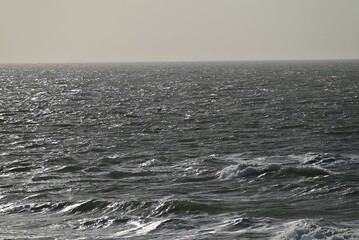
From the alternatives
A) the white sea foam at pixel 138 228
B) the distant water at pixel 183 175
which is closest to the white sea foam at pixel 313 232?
the distant water at pixel 183 175

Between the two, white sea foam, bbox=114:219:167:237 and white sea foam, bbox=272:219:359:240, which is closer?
white sea foam, bbox=272:219:359:240

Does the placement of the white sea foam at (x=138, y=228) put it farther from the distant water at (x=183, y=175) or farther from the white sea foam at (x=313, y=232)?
the white sea foam at (x=313, y=232)

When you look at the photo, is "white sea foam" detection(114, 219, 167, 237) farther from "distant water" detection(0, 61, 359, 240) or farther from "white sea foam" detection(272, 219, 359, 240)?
"white sea foam" detection(272, 219, 359, 240)

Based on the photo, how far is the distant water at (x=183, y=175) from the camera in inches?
1196

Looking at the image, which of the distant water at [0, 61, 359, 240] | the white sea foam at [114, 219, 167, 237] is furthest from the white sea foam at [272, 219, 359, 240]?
the white sea foam at [114, 219, 167, 237]

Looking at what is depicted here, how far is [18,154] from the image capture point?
50062mm

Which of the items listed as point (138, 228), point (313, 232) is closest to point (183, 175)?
point (138, 228)

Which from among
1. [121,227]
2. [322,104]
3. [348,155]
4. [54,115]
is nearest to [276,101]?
[322,104]

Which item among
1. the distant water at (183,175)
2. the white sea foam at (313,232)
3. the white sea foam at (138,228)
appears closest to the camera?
the white sea foam at (313,232)

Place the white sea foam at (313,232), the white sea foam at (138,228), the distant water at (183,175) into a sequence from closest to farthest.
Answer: the white sea foam at (313,232)
the white sea foam at (138,228)
the distant water at (183,175)

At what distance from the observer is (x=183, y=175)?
40.9 meters

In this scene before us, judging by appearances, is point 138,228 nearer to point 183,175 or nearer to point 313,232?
point 313,232

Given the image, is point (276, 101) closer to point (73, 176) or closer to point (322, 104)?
point (322, 104)

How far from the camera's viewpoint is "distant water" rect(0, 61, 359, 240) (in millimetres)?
30391
